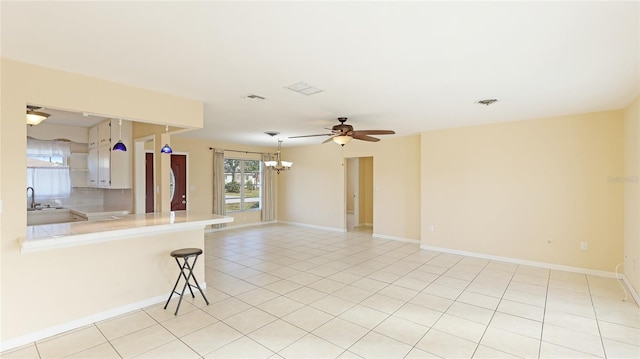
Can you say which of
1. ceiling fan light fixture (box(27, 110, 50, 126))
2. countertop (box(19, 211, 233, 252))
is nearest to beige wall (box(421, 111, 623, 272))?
countertop (box(19, 211, 233, 252))

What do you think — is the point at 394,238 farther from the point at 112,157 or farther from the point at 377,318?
the point at 112,157

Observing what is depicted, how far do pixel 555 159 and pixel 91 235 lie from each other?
6413 mm

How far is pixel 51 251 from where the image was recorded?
9.33ft

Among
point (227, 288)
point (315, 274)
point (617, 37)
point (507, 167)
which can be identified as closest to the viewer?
point (617, 37)

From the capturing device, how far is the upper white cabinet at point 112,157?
504 centimetres

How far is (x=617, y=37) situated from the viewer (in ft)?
7.01

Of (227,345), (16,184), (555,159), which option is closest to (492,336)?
(227,345)

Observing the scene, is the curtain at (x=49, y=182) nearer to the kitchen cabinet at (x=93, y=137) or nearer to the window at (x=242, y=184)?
the kitchen cabinet at (x=93, y=137)

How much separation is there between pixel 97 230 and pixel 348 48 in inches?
117

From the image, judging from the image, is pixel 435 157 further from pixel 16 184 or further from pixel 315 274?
pixel 16 184

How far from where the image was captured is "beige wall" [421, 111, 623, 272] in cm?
448

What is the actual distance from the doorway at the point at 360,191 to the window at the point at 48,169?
277 inches

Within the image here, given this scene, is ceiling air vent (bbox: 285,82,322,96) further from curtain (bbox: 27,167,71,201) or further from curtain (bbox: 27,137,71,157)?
curtain (bbox: 27,167,71,201)

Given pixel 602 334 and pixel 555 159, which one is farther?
pixel 555 159
